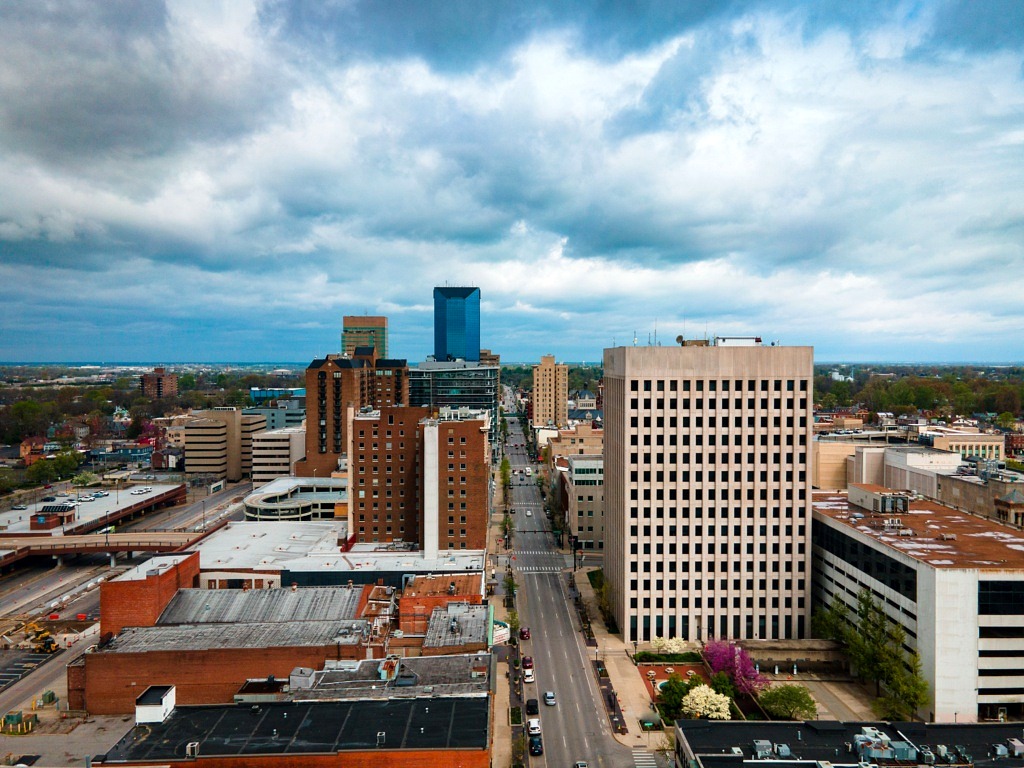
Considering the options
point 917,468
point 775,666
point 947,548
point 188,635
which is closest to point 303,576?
point 188,635

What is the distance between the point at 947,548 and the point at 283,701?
7333 cm

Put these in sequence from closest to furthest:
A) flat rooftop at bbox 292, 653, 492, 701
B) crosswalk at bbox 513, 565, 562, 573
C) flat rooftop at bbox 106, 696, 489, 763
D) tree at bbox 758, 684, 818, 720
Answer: flat rooftop at bbox 106, 696, 489, 763 < flat rooftop at bbox 292, 653, 492, 701 < tree at bbox 758, 684, 818, 720 < crosswalk at bbox 513, 565, 562, 573

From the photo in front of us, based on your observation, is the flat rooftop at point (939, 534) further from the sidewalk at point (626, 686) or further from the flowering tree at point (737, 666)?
the sidewalk at point (626, 686)

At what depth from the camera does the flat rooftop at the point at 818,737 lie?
53.5 metres

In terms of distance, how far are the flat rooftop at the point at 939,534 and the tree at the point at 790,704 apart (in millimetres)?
19421

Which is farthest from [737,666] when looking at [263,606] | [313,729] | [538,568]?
[538,568]

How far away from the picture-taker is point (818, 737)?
56.7m

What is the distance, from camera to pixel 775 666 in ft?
291

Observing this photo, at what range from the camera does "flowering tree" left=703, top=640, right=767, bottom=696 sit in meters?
77.9

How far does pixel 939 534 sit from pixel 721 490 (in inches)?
1045

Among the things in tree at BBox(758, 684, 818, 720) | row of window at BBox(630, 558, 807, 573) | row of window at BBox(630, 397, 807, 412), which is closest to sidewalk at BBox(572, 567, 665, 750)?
row of window at BBox(630, 558, 807, 573)

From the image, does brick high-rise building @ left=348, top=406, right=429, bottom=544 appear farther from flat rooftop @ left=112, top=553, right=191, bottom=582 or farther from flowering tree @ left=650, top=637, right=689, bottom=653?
flowering tree @ left=650, top=637, right=689, bottom=653

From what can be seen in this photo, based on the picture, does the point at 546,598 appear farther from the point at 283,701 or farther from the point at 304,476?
the point at 304,476

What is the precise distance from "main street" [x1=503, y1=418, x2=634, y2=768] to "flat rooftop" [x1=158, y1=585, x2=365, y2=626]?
25128mm
